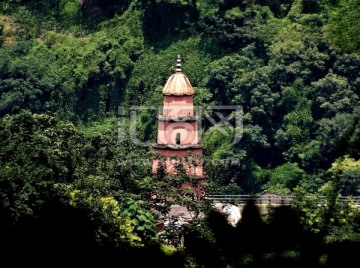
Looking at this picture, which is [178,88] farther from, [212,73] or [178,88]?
[212,73]

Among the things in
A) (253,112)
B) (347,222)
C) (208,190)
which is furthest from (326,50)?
(347,222)

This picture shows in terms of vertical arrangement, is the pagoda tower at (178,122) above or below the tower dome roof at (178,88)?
below

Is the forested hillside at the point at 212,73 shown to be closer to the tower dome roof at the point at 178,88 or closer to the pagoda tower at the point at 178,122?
the pagoda tower at the point at 178,122

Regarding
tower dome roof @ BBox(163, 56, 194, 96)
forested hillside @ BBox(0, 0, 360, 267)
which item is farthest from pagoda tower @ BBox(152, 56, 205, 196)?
forested hillside @ BBox(0, 0, 360, 267)

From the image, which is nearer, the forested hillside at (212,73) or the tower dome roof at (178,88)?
the tower dome roof at (178,88)

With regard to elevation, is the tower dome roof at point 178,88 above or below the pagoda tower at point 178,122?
above

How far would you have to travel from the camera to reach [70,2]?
49.6 meters

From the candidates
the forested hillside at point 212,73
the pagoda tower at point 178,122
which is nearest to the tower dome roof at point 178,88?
the pagoda tower at point 178,122

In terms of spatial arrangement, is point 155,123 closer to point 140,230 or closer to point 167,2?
point 167,2
